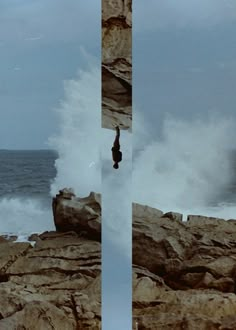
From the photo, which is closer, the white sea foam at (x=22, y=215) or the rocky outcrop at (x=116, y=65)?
the rocky outcrop at (x=116, y=65)

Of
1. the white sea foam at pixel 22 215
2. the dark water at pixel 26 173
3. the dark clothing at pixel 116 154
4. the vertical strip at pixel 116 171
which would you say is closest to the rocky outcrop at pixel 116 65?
the vertical strip at pixel 116 171

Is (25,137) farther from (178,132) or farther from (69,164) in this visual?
(178,132)

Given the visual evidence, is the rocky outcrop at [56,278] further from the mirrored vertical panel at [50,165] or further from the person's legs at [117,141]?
the person's legs at [117,141]

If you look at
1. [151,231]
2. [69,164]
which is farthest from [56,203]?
[151,231]

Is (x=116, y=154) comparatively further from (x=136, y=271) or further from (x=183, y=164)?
(x=136, y=271)

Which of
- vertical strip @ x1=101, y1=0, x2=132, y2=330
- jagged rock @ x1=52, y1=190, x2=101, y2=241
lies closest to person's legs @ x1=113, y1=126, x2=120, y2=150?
vertical strip @ x1=101, y1=0, x2=132, y2=330

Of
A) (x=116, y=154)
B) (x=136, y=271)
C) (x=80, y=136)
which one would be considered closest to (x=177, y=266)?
(x=136, y=271)

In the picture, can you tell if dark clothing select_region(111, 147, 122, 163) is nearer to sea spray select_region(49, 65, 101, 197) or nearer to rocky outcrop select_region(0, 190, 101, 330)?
sea spray select_region(49, 65, 101, 197)
